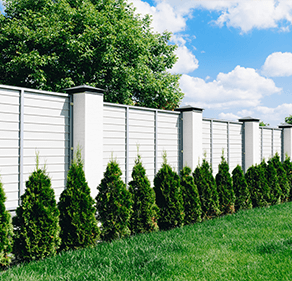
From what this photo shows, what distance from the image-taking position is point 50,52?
1541 cm

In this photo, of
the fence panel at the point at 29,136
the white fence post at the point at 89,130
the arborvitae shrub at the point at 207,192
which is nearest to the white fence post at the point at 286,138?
the arborvitae shrub at the point at 207,192

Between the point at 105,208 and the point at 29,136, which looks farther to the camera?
the point at 29,136

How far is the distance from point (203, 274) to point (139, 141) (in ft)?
13.9

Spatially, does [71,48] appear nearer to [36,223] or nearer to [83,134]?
[83,134]

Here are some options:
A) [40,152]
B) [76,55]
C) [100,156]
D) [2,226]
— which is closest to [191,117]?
[100,156]

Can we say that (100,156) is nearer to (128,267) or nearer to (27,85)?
(128,267)

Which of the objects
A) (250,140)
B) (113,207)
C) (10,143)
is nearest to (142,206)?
(113,207)

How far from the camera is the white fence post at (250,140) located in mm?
11914

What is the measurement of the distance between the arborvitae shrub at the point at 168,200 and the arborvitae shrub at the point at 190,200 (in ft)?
0.86

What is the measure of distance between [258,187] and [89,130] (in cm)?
560

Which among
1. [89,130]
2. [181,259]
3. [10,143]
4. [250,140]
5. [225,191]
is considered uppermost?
[250,140]

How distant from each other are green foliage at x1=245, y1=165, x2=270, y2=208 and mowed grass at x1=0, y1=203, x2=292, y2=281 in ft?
9.72

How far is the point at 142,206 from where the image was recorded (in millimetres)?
6117

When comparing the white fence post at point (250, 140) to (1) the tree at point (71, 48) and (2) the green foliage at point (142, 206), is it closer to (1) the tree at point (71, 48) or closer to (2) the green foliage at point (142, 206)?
(1) the tree at point (71, 48)
